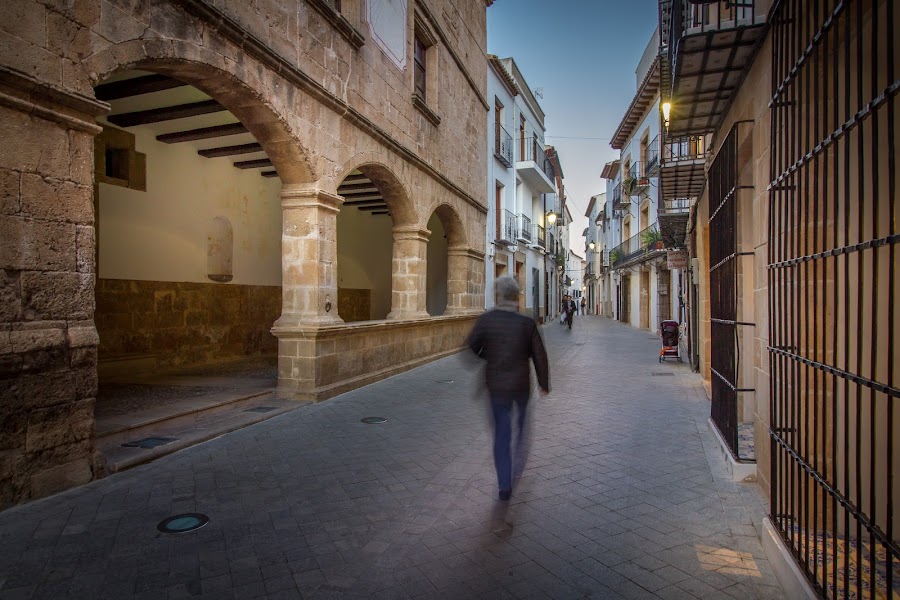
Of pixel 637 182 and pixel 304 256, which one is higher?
pixel 637 182

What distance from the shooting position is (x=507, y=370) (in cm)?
388

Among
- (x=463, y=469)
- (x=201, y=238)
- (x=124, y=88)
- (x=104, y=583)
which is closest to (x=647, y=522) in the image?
(x=463, y=469)

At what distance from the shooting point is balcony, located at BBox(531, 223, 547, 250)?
82.7 ft

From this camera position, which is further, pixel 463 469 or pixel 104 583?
pixel 463 469

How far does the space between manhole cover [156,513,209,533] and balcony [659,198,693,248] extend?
34.1 ft

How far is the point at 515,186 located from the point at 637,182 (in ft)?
→ 19.0

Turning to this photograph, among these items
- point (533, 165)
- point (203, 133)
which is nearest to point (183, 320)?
point (203, 133)

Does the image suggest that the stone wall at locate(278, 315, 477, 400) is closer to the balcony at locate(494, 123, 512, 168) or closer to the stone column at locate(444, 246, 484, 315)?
the stone column at locate(444, 246, 484, 315)

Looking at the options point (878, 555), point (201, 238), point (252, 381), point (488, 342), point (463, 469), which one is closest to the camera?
point (878, 555)

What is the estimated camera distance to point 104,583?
2711mm

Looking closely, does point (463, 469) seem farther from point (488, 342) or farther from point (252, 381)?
point (252, 381)

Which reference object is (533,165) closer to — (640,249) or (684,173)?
(640,249)

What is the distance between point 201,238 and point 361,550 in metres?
8.12

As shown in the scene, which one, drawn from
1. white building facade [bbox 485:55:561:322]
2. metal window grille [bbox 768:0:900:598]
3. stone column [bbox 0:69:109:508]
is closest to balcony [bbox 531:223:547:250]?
white building facade [bbox 485:55:561:322]
